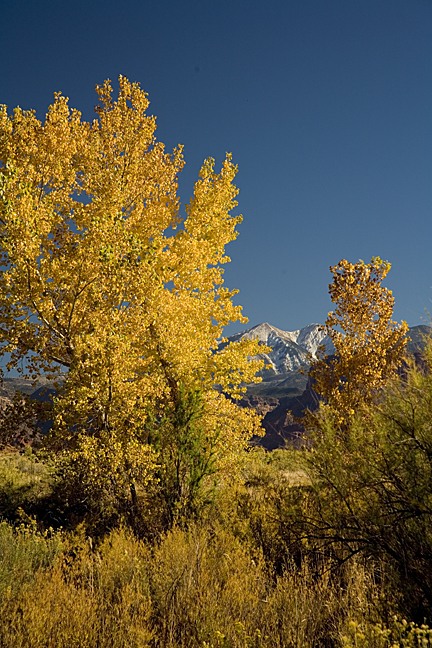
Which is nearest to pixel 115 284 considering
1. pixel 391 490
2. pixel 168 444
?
pixel 168 444

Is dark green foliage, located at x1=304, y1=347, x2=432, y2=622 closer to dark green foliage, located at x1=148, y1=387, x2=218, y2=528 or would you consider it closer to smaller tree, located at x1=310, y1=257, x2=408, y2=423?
dark green foliage, located at x1=148, y1=387, x2=218, y2=528

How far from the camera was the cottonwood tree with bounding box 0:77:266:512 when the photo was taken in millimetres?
6211

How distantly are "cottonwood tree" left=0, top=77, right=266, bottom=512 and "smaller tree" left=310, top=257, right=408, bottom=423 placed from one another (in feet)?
7.15

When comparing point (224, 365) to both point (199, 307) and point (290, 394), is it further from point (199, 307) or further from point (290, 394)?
point (290, 394)

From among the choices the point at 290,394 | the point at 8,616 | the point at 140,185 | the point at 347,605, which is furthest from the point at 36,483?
the point at 290,394

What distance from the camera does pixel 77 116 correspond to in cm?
877

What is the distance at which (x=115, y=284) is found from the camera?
649 centimetres

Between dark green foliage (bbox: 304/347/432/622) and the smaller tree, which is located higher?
the smaller tree

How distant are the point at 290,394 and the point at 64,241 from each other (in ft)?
438

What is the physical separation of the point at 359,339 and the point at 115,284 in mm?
6284

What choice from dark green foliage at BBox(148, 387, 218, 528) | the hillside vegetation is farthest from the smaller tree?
dark green foliage at BBox(148, 387, 218, 528)

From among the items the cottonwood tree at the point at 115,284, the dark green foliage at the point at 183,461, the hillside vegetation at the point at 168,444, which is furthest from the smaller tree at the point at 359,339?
the dark green foliage at the point at 183,461

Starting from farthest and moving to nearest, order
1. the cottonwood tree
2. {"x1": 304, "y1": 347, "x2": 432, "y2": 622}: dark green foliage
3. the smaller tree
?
the smaller tree → the cottonwood tree → {"x1": 304, "y1": 347, "x2": 432, "y2": 622}: dark green foliage

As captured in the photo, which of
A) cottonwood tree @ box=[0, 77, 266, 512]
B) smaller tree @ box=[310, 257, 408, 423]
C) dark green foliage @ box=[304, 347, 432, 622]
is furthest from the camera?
smaller tree @ box=[310, 257, 408, 423]
